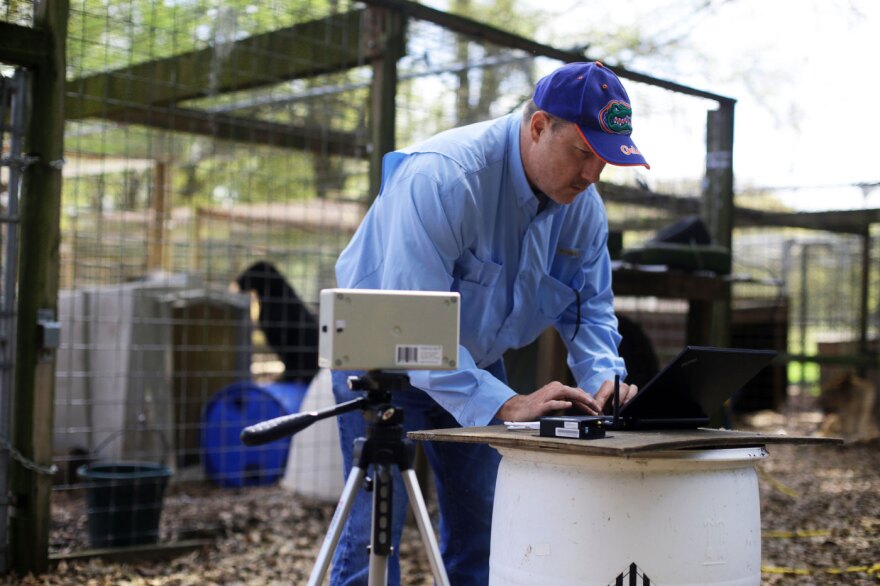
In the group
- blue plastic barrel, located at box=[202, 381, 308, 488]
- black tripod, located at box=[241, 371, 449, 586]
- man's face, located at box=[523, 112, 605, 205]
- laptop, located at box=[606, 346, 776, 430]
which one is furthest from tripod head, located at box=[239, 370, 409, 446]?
blue plastic barrel, located at box=[202, 381, 308, 488]

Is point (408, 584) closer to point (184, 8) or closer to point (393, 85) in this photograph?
point (393, 85)

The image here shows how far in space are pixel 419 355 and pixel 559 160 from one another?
0.83 m

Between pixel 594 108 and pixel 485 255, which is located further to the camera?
pixel 485 255

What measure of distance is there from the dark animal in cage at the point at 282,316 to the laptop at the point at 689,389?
4.70 meters

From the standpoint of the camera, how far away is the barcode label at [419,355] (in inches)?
75.0

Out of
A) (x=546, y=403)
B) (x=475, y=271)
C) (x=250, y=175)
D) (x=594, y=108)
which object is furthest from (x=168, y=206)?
(x=546, y=403)

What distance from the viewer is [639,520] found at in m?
1.97

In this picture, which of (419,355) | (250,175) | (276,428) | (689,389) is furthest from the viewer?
(250,175)

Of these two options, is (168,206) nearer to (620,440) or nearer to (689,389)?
(689,389)

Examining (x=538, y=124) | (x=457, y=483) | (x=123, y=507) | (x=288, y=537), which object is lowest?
(x=288, y=537)

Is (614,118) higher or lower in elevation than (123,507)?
higher

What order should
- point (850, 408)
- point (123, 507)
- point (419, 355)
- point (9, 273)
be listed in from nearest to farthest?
point (419, 355), point (9, 273), point (123, 507), point (850, 408)

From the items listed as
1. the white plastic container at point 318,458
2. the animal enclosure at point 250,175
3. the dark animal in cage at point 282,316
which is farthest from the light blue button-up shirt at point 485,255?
the dark animal in cage at point 282,316

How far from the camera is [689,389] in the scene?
2250mm
